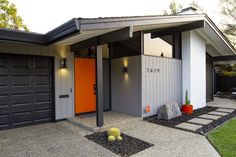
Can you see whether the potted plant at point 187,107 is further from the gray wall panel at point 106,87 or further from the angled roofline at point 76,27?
the angled roofline at point 76,27

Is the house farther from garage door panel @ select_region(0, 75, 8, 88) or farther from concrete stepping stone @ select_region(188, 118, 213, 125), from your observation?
concrete stepping stone @ select_region(188, 118, 213, 125)

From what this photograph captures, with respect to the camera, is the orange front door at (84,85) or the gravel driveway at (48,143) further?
the orange front door at (84,85)

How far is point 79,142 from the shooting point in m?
4.05

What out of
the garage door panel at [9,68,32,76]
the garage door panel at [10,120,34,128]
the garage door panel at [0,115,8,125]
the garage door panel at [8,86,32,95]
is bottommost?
the garage door panel at [10,120,34,128]

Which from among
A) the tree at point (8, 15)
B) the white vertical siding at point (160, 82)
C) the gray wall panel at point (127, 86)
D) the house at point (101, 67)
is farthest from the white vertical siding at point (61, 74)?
the tree at point (8, 15)

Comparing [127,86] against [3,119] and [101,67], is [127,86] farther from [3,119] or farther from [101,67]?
[3,119]

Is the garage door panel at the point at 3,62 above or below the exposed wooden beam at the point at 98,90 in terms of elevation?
above

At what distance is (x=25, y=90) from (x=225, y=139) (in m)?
5.50

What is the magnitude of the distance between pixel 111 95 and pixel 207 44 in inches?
233

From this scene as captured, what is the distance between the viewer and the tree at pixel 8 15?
1501 cm

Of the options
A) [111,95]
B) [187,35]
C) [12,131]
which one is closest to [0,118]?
[12,131]

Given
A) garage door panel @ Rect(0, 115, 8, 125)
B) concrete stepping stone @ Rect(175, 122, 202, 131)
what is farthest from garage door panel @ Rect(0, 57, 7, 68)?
concrete stepping stone @ Rect(175, 122, 202, 131)

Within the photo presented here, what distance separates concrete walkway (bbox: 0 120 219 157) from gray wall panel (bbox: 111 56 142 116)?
1090 millimetres

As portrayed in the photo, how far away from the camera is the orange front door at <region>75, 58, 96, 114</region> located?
6.37 m
